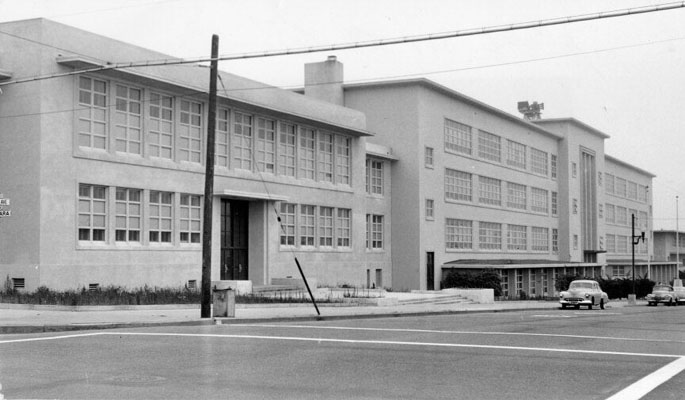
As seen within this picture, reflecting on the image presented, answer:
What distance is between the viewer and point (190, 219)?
37.0 m

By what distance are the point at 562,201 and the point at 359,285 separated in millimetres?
39064

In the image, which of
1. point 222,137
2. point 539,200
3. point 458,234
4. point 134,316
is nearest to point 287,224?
point 222,137

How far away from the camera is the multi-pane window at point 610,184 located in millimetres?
99312

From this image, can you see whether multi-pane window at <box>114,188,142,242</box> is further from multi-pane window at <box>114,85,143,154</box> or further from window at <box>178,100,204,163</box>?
window at <box>178,100,204,163</box>

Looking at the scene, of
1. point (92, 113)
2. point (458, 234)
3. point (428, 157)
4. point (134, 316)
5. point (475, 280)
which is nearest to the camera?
point (134, 316)

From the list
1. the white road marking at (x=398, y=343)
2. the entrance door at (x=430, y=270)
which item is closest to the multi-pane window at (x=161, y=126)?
the white road marking at (x=398, y=343)

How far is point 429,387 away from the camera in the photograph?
1077 cm

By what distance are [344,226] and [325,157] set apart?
431cm

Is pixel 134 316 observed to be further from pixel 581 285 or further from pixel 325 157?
pixel 581 285

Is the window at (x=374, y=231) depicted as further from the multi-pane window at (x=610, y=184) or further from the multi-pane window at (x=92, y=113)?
the multi-pane window at (x=610, y=184)

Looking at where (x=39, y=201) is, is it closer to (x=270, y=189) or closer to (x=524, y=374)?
(x=270, y=189)

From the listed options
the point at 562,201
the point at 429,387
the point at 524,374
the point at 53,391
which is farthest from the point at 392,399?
the point at 562,201

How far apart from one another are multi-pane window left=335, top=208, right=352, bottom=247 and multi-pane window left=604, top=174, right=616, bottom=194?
5765 cm

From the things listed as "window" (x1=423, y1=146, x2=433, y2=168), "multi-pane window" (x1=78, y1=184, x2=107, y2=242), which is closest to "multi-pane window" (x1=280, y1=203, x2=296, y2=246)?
"multi-pane window" (x1=78, y1=184, x2=107, y2=242)
